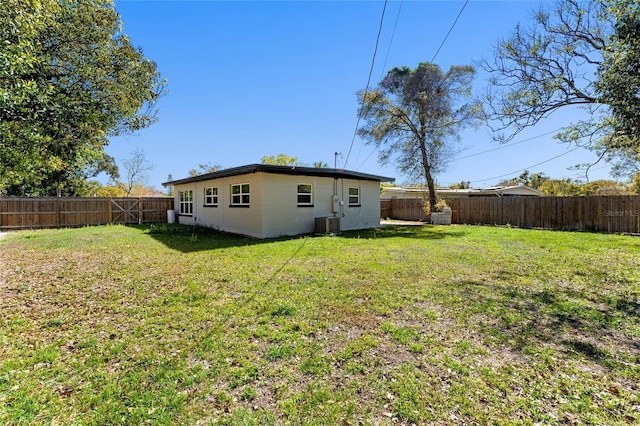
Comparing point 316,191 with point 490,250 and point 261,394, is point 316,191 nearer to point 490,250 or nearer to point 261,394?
point 490,250

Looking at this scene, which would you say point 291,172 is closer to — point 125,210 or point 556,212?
point 125,210

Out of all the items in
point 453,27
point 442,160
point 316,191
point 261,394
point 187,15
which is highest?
point 187,15

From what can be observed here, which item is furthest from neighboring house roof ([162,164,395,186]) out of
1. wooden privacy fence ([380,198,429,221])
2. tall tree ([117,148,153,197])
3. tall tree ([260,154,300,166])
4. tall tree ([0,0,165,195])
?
tall tree ([260,154,300,166])

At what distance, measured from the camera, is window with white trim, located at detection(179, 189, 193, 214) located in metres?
16.2

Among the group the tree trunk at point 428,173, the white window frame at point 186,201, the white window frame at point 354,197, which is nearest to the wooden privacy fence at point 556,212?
the tree trunk at point 428,173

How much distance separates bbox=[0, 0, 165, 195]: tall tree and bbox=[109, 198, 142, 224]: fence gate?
36.6 ft

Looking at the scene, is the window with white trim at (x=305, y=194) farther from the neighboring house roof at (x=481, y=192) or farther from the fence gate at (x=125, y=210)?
the neighboring house roof at (x=481, y=192)

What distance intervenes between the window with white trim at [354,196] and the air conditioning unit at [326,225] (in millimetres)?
2088

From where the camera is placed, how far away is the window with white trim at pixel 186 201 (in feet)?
53.1

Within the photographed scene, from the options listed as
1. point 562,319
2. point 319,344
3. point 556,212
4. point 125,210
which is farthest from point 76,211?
point 556,212

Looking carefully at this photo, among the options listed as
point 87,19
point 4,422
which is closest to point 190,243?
point 87,19

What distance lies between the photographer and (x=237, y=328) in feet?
11.6

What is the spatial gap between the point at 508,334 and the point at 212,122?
23.2 meters

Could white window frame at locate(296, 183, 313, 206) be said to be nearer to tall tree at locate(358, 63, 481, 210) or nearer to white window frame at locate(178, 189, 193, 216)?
tall tree at locate(358, 63, 481, 210)
